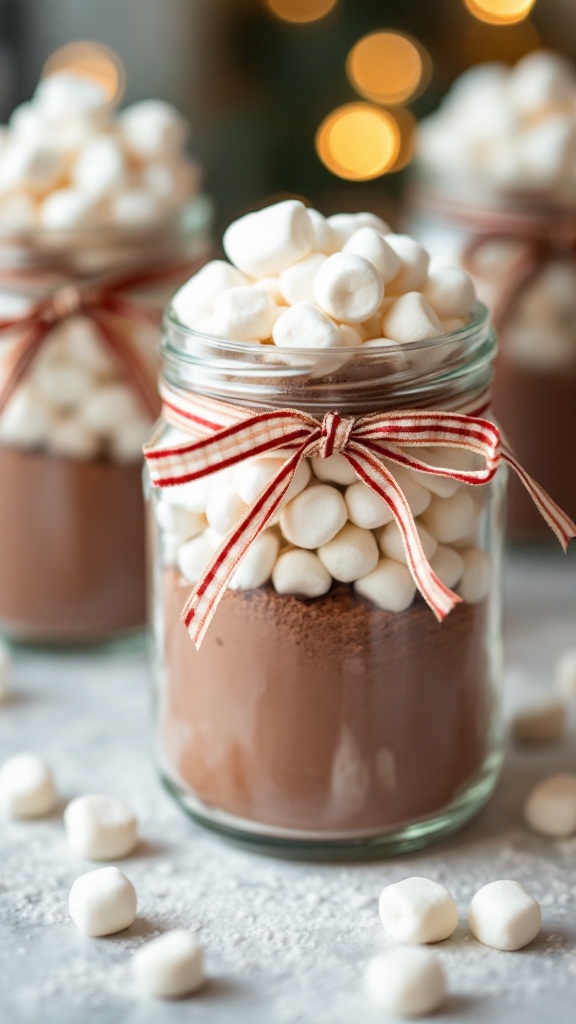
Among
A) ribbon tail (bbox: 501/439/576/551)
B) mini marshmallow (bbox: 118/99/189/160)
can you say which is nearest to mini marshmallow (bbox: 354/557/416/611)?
ribbon tail (bbox: 501/439/576/551)

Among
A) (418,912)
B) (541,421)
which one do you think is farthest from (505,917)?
(541,421)

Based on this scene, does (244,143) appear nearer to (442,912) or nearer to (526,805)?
(526,805)

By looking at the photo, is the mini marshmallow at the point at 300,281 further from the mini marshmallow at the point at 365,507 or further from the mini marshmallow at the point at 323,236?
the mini marshmallow at the point at 365,507

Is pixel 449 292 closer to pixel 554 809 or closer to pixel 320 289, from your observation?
pixel 320 289

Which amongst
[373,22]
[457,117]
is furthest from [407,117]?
[457,117]

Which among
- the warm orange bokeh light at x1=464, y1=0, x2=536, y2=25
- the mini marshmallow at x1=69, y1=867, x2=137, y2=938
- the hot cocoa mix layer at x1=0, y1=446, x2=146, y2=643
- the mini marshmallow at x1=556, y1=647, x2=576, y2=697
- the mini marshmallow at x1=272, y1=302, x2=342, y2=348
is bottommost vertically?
the mini marshmallow at x1=556, y1=647, x2=576, y2=697

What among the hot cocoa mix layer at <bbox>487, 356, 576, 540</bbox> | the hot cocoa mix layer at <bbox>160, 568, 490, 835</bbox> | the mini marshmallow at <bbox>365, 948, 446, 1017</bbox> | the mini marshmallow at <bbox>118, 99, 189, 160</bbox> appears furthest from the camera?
the hot cocoa mix layer at <bbox>487, 356, 576, 540</bbox>

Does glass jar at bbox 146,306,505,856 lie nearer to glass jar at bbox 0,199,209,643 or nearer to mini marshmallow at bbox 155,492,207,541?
mini marshmallow at bbox 155,492,207,541
